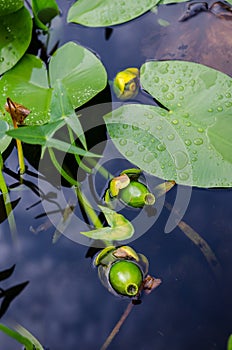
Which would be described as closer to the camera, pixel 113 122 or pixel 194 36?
pixel 113 122

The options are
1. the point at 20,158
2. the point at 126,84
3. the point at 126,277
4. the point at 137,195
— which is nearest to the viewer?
the point at 126,277

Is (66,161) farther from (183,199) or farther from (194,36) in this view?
(194,36)

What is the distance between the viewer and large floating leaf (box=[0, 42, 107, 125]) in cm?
145

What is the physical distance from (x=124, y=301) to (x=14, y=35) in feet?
3.26

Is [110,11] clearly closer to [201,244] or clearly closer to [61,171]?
[61,171]

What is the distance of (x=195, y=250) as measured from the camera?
1293 mm

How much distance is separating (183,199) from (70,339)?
1.70 feet

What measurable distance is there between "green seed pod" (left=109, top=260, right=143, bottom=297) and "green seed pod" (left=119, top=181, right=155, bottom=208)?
0.61 feet

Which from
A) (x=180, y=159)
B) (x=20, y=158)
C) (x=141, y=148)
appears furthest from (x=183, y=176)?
(x=20, y=158)

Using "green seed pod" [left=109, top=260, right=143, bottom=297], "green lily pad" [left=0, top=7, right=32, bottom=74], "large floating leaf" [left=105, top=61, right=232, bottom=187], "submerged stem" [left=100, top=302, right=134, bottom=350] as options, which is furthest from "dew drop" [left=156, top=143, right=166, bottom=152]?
"green lily pad" [left=0, top=7, right=32, bottom=74]

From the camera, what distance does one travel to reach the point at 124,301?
1.24 meters

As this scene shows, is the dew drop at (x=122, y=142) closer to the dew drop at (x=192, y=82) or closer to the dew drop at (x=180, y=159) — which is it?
the dew drop at (x=180, y=159)

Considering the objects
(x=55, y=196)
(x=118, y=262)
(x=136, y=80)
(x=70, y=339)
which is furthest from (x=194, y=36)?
(x=70, y=339)

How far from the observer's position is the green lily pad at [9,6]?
150 cm
